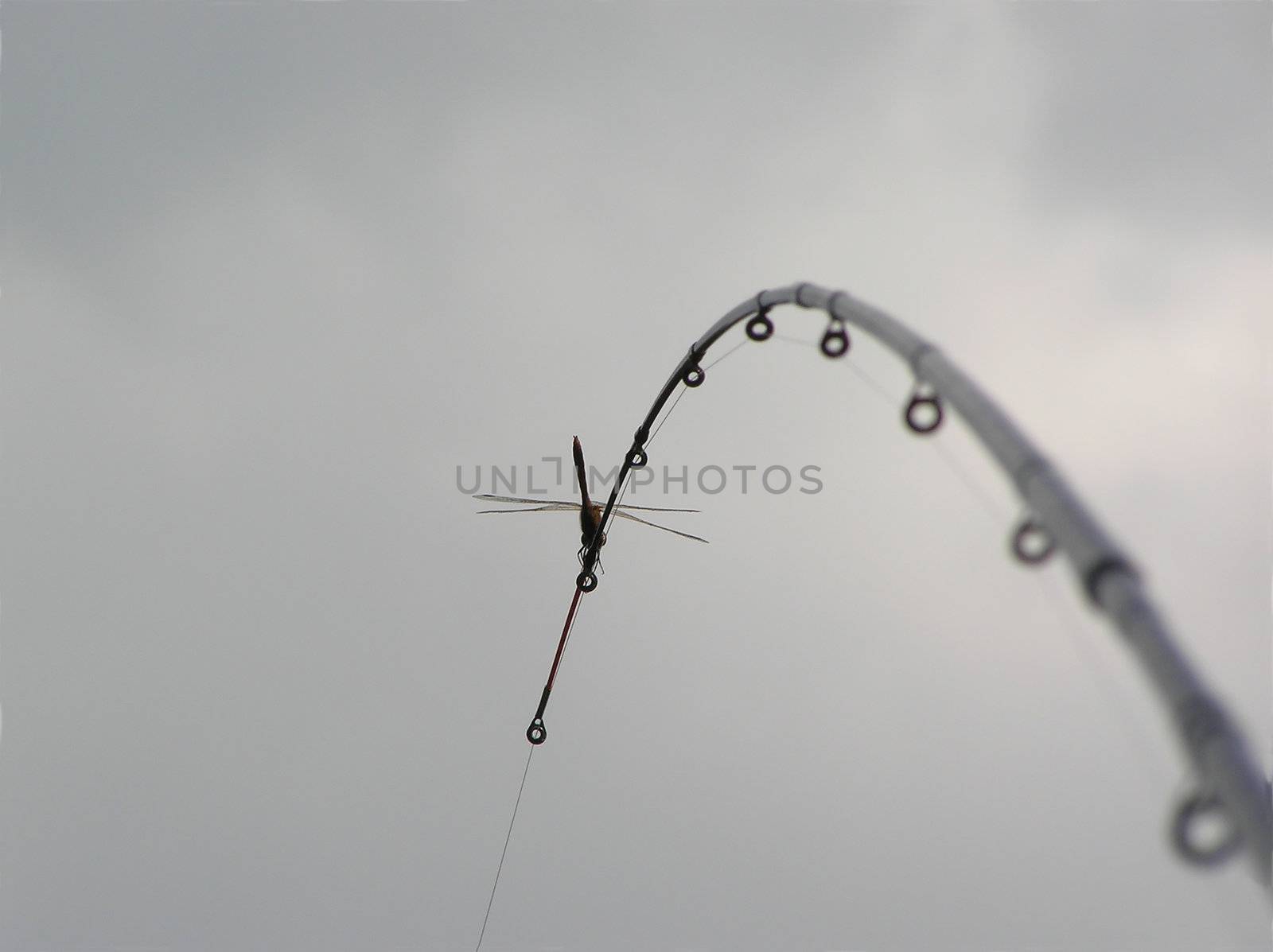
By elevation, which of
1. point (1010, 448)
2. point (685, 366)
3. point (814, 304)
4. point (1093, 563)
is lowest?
point (1093, 563)

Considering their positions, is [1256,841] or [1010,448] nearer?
[1256,841]

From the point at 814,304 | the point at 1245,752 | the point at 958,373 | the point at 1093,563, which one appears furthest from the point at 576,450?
the point at 1245,752

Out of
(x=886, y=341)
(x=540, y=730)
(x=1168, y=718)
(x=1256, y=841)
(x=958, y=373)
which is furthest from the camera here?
(x=540, y=730)

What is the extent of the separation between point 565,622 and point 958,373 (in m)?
8.51

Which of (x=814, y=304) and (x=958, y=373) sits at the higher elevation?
(x=814, y=304)

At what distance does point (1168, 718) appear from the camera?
4.11 meters

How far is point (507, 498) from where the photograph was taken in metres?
16.3

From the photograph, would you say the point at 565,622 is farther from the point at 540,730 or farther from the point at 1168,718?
the point at 1168,718

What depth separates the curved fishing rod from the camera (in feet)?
12.6

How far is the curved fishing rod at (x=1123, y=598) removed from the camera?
3.84 m

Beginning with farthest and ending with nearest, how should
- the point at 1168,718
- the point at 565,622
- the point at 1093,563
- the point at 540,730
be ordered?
the point at 540,730, the point at 565,622, the point at 1093,563, the point at 1168,718

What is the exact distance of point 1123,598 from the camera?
4512 mm

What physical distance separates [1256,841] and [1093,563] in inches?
53.3

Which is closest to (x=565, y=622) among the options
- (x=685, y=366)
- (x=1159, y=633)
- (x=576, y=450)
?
(x=576, y=450)
